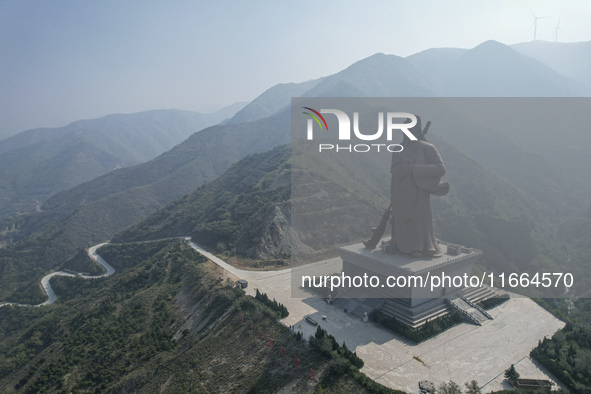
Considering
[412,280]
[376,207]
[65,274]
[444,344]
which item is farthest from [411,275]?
[65,274]

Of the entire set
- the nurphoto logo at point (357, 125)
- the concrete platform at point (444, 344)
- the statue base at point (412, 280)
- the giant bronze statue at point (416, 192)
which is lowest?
the concrete platform at point (444, 344)

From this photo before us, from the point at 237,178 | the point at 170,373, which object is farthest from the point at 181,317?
the point at 237,178

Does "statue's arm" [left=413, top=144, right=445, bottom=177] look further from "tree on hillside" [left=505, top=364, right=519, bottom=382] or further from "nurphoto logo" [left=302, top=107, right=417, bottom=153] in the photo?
"tree on hillside" [left=505, top=364, right=519, bottom=382]

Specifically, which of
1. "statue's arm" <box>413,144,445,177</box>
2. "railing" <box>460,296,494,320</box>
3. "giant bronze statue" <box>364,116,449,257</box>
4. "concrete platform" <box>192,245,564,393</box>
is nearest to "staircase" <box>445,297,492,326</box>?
"railing" <box>460,296,494,320</box>

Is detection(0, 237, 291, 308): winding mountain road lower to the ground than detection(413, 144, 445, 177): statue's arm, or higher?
lower

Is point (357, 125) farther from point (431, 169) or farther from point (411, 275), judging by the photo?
point (411, 275)

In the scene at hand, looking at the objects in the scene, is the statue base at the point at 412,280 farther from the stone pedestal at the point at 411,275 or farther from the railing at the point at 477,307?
the railing at the point at 477,307

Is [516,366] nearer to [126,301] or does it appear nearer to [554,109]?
[126,301]

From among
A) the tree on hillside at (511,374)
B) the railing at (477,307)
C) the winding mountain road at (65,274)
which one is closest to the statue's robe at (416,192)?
the railing at (477,307)
